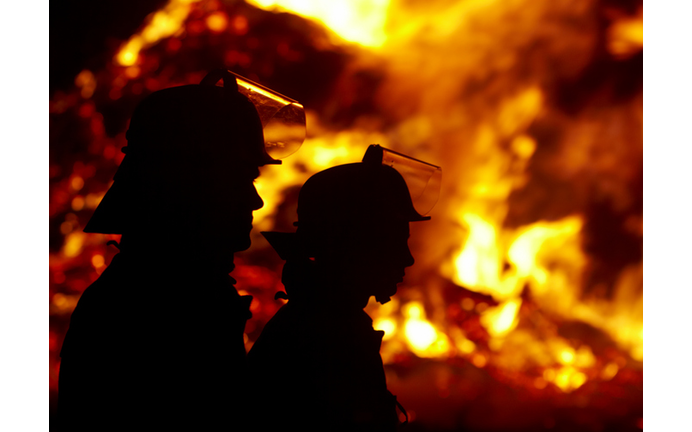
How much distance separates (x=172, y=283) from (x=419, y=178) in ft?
Result: 3.85

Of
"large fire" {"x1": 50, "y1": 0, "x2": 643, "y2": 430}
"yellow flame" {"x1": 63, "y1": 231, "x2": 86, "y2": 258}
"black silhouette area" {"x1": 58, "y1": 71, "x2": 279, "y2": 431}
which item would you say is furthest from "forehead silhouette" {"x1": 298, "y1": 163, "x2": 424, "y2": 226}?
"yellow flame" {"x1": 63, "y1": 231, "x2": 86, "y2": 258}

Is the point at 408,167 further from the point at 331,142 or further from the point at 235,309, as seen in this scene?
the point at 331,142

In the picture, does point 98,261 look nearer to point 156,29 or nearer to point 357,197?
point 156,29

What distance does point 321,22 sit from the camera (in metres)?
3.90

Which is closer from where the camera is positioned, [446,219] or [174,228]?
[174,228]

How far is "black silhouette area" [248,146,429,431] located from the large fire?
213 centimetres

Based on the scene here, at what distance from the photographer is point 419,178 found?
6.99 ft

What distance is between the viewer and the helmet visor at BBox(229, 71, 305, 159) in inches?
71.3

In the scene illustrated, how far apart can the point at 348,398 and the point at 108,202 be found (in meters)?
1.01

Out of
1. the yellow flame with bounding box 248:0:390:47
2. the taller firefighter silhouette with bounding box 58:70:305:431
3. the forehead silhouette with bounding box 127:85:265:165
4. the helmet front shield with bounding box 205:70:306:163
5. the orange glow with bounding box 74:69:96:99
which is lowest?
the taller firefighter silhouette with bounding box 58:70:305:431

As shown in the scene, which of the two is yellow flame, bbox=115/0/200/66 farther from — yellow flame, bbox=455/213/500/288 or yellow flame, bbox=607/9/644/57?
yellow flame, bbox=607/9/644/57

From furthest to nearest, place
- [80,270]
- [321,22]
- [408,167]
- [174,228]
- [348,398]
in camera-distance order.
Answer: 1. [321,22]
2. [80,270]
3. [408,167]
4. [348,398]
5. [174,228]

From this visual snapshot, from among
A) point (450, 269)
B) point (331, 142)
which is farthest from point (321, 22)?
point (450, 269)

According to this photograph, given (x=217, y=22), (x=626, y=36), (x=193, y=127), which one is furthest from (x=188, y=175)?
(x=626, y=36)
